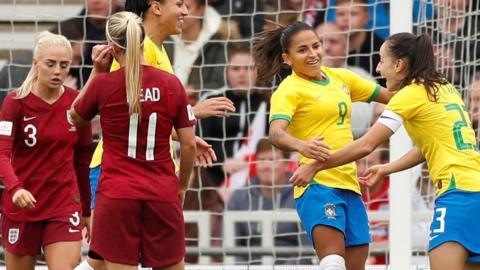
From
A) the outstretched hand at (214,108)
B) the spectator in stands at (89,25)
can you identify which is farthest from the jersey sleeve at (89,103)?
the spectator in stands at (89,25)

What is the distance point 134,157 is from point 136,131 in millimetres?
130

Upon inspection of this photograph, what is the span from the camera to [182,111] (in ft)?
21.5

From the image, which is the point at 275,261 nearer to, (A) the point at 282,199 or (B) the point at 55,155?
(A) the point at 282,199

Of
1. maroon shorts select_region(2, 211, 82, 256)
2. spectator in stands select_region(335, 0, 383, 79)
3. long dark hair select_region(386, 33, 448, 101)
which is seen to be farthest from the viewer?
spectator in stands select_region(335, 0, 383, 79)

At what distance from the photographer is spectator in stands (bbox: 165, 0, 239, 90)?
1069cm

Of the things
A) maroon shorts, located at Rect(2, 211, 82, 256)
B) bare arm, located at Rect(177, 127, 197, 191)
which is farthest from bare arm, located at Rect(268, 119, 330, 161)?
maroon shorts, located at Rect(2, 211, 82, 256)

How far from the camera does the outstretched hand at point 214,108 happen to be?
690 centimetres

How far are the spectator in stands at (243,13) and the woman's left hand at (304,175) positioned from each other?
4.17 metres

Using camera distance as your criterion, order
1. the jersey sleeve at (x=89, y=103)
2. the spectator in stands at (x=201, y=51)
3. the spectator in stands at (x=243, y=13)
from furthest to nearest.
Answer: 1. the spectator in stands at (x=243, y=13)
2. the spectator in stands at (x=201, y=51)
3. the jersey sleeve at (x=89, y=103)

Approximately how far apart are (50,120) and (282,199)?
12.7 feet

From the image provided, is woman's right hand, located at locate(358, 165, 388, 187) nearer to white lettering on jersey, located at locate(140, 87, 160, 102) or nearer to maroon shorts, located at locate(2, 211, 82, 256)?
white lettering on jersey, located at locate(140, 87, 160, 102)

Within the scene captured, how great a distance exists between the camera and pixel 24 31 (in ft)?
34.9

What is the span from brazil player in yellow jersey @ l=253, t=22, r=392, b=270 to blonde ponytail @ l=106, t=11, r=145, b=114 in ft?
3.12

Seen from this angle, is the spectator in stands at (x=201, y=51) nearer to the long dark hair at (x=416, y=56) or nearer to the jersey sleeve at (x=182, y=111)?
the long dark hair at (x=416, y=56)
